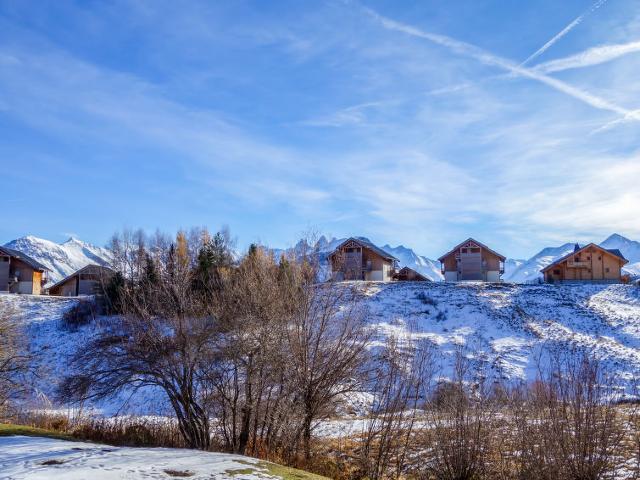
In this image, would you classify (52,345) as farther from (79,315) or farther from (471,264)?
(471,264)

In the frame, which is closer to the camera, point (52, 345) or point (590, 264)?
point (52, 345)

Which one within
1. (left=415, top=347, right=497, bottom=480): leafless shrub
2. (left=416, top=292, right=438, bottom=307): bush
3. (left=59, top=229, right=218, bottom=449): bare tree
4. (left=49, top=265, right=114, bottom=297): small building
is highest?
(left=49, top=265, right=114, bottom=297): small building

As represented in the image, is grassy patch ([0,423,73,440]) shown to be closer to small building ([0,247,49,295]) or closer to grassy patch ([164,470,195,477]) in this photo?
grassy patch ([164,470,195,477])

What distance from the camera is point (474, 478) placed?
11633 mm

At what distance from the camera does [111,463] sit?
349 inches

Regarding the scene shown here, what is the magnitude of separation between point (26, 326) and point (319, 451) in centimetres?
3251

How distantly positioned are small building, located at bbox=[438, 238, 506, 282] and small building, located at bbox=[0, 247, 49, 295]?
43.8 meters

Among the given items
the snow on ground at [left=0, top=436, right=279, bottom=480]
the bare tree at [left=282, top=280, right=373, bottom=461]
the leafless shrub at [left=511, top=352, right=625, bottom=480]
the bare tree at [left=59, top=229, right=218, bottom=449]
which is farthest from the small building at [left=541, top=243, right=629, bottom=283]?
the snow on ground at [left=0, top=436, right=279, bottom=480]

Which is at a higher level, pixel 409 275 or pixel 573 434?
pixel 409 275

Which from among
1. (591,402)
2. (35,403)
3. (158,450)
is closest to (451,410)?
(591,402)

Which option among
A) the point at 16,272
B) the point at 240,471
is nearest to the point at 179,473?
the point at 240,471

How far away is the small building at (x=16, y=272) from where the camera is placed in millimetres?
56531

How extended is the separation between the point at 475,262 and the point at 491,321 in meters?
20.5

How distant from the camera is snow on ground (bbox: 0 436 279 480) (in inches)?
323
